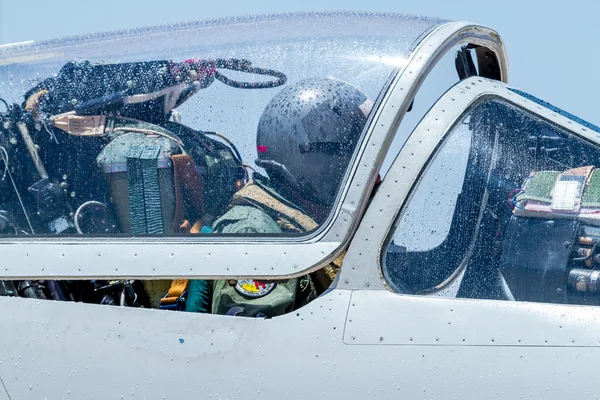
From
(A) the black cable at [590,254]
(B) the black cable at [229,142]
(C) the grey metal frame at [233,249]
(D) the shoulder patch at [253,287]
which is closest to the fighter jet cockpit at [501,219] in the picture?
(A) the black cable at [590,254]

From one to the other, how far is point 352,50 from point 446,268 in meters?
0.97

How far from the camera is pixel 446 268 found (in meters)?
2.78

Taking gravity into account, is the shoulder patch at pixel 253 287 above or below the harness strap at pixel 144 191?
below

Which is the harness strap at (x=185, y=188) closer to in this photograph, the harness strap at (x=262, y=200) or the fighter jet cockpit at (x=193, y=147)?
the fighter jet cockpit at (x=193, y=147)

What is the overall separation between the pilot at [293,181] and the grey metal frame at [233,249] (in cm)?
8

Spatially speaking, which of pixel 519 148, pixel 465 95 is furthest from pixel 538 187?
pixel 465 95

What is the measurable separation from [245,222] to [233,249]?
0.16 metres

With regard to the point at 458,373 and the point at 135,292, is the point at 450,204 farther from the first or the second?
the point at 135,292

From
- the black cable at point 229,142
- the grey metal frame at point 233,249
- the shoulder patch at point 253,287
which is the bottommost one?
the shoulder patch at point 253,287

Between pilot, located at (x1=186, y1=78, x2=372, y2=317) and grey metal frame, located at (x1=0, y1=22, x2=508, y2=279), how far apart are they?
0.08m

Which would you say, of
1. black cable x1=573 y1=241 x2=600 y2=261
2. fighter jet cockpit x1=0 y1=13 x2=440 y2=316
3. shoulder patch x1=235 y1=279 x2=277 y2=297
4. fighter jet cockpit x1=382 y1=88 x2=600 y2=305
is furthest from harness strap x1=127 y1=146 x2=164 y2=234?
black cable x1=573 y1=241 x2=600 y2=261

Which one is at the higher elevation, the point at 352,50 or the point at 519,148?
the point at 352,50

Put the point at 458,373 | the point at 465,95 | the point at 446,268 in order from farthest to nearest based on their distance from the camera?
the point at 465,95, the point at 446,268, the point at 458,373

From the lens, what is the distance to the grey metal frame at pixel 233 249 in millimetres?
2734
